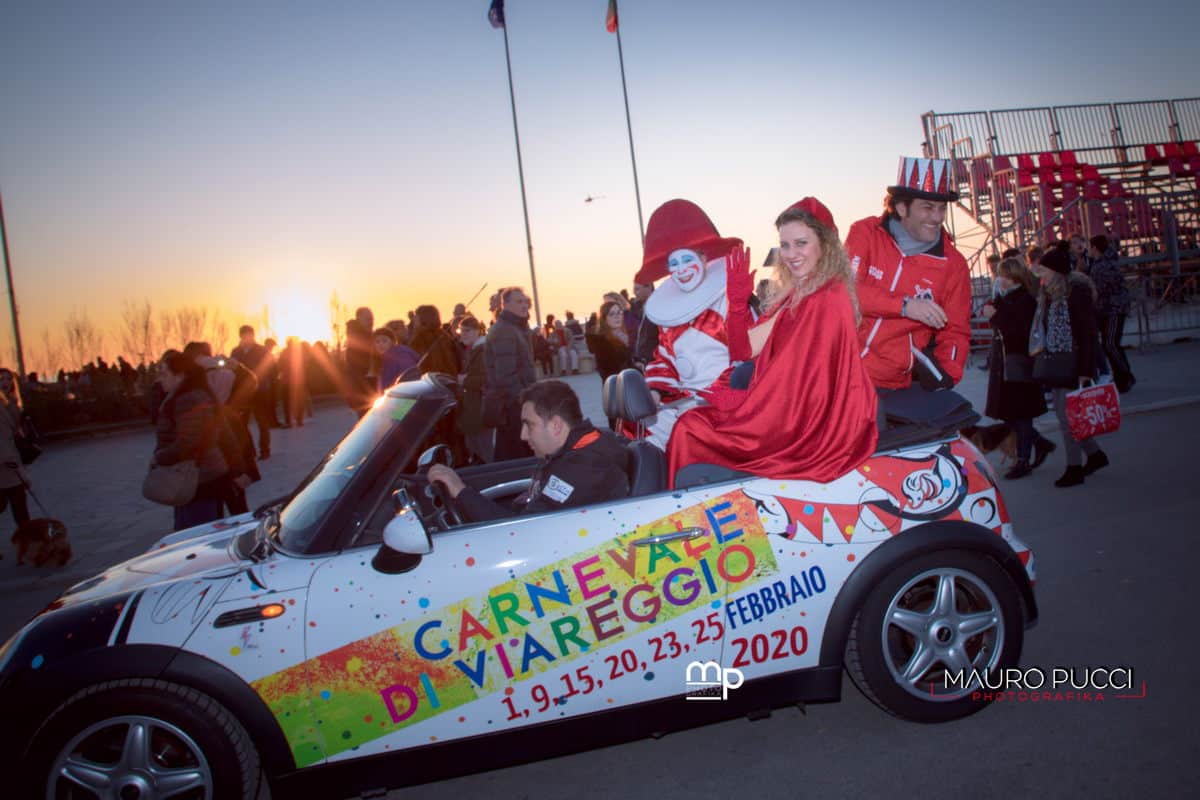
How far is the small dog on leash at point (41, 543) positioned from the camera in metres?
7.05

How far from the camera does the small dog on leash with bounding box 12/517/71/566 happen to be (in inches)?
278

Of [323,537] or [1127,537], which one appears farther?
[1127,537]

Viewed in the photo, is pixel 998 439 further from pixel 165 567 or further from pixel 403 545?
pixel 165 567

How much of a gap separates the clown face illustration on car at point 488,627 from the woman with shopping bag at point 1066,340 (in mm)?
4053

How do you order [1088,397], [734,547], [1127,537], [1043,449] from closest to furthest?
1. [734,547]
2. [1127,537]
3. [1088,397]
4. [1043,449]

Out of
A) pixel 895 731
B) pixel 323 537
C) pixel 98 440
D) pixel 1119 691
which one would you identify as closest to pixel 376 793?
pixel 323 537

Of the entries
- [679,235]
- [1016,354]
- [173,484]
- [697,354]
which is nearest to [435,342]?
[173,484]

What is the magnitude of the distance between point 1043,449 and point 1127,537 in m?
2.48

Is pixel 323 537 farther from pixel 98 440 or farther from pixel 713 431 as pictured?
pixel 98 440

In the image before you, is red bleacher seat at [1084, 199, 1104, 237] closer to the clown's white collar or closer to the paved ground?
the paved ground

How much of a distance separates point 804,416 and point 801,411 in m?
0.02

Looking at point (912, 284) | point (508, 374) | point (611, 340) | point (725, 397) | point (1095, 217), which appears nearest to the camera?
point (725, 397)

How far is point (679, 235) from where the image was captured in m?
4.81

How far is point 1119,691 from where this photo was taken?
11.2 feet
